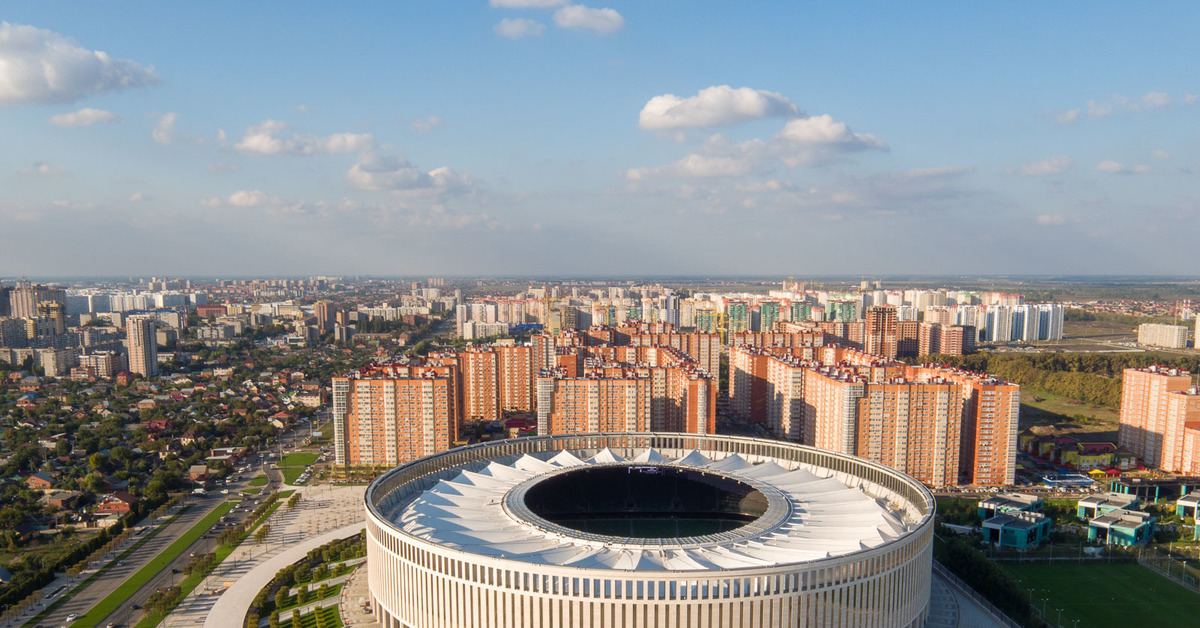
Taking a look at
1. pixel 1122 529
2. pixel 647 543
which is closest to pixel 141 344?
pixel 647 543

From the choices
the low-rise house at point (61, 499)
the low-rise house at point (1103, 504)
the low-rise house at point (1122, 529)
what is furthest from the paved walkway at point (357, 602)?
the low-rise house at point (1103, 504)

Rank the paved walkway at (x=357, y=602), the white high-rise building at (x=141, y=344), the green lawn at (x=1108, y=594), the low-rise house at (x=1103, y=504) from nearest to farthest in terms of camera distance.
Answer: the paved walkway at (x=357, y=602), the green lawn at (x=1108, y=594), the low-rise house at (x=1103, y=504), the white high-rise building at (x=141, y=344)

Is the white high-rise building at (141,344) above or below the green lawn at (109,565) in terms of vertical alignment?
above

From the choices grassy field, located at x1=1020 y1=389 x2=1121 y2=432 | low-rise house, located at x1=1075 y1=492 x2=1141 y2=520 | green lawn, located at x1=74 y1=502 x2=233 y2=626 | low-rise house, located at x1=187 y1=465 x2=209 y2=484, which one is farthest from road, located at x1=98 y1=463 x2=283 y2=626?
grassy field, located at x1=1020 y1=389 x2=1121 y2=432

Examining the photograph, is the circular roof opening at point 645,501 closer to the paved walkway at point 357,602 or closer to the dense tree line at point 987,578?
the paved walkway at point 357,602

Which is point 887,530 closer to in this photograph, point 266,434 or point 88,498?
point 88,498

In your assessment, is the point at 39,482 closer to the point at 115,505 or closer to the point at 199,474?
the point at 115,505

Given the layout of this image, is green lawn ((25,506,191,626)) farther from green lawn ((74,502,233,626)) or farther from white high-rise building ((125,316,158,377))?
white high-rise building ((125,316,158,377))
